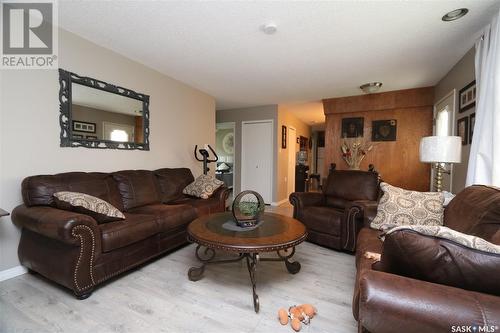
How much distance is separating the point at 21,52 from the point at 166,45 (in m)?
1.28

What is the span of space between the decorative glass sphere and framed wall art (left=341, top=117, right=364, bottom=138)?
331cm

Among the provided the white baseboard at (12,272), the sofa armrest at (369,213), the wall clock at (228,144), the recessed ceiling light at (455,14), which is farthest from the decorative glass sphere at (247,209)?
the wall clock at (228,144)

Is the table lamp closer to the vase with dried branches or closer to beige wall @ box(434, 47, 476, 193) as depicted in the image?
beige wall @ box(434, 47, 476, 193)

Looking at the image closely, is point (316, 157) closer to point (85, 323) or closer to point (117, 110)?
point (117, 110)

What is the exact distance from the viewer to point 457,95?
2883 mm

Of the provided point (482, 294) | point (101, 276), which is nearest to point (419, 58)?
point (482, 294)

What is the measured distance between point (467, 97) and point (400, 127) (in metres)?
1.71

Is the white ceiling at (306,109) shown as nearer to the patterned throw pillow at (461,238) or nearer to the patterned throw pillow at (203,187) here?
the patterned throw pillow at (203,187)

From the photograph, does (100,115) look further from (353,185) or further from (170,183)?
(353,185)

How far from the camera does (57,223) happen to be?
63.7 inches

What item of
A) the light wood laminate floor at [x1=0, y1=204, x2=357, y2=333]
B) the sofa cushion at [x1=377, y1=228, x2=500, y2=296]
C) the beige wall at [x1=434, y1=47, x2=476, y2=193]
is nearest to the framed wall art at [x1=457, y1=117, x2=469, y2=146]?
the beige wall at [x1=434, y1=47, x2=476, y2=193]

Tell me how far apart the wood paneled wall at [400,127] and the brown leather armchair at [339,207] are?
1456 mm

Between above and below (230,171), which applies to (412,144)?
above

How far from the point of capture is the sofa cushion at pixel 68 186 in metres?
1.96
